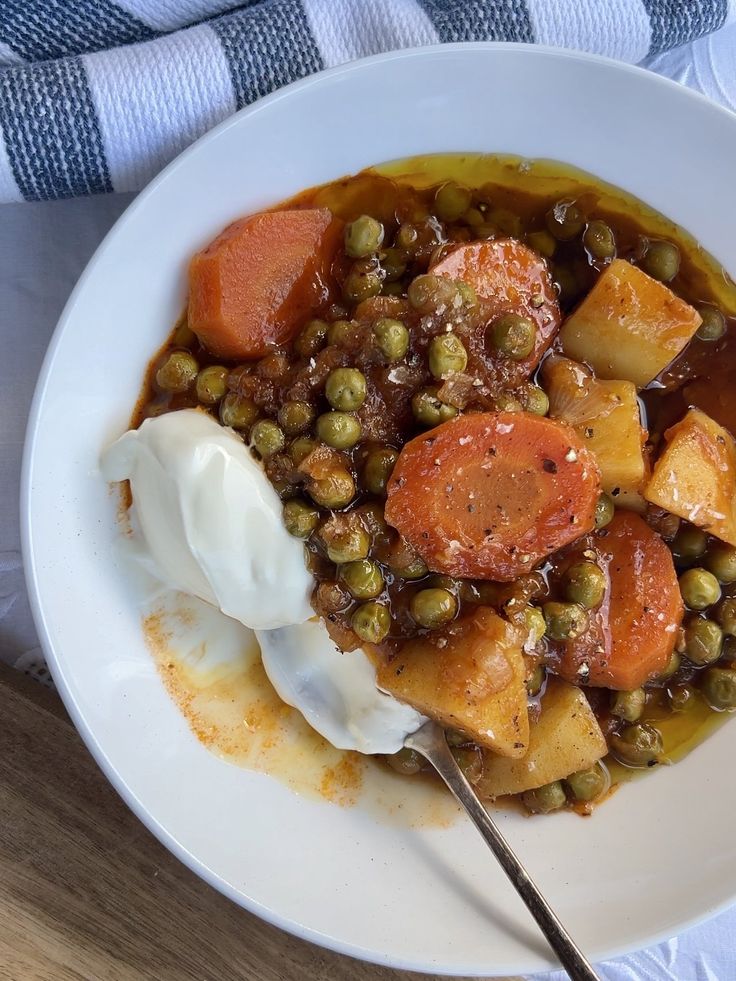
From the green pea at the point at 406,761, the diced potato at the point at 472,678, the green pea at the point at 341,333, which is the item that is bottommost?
the green pea at the point at 406,761

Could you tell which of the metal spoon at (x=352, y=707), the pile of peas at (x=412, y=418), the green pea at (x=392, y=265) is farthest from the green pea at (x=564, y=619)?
the green pea at (x=392, y=265)

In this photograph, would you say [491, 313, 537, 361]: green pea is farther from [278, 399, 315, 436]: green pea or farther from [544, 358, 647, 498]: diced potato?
[278, 399, 315, 436]: green pea

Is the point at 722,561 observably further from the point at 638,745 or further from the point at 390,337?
the point at 390,337

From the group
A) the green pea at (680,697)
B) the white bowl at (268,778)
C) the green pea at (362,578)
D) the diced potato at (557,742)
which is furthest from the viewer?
the green pea at (680,697)

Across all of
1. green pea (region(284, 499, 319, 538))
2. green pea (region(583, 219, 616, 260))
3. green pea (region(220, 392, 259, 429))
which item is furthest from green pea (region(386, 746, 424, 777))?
green pea (region(583, 219, 616, 260))

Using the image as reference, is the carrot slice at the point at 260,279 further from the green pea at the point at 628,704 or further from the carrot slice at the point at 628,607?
the green pea at the point at 628,704

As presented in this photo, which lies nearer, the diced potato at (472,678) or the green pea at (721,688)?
the diced potato at (472,678)

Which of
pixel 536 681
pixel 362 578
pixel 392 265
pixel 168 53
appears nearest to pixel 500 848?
pixel 536 681
